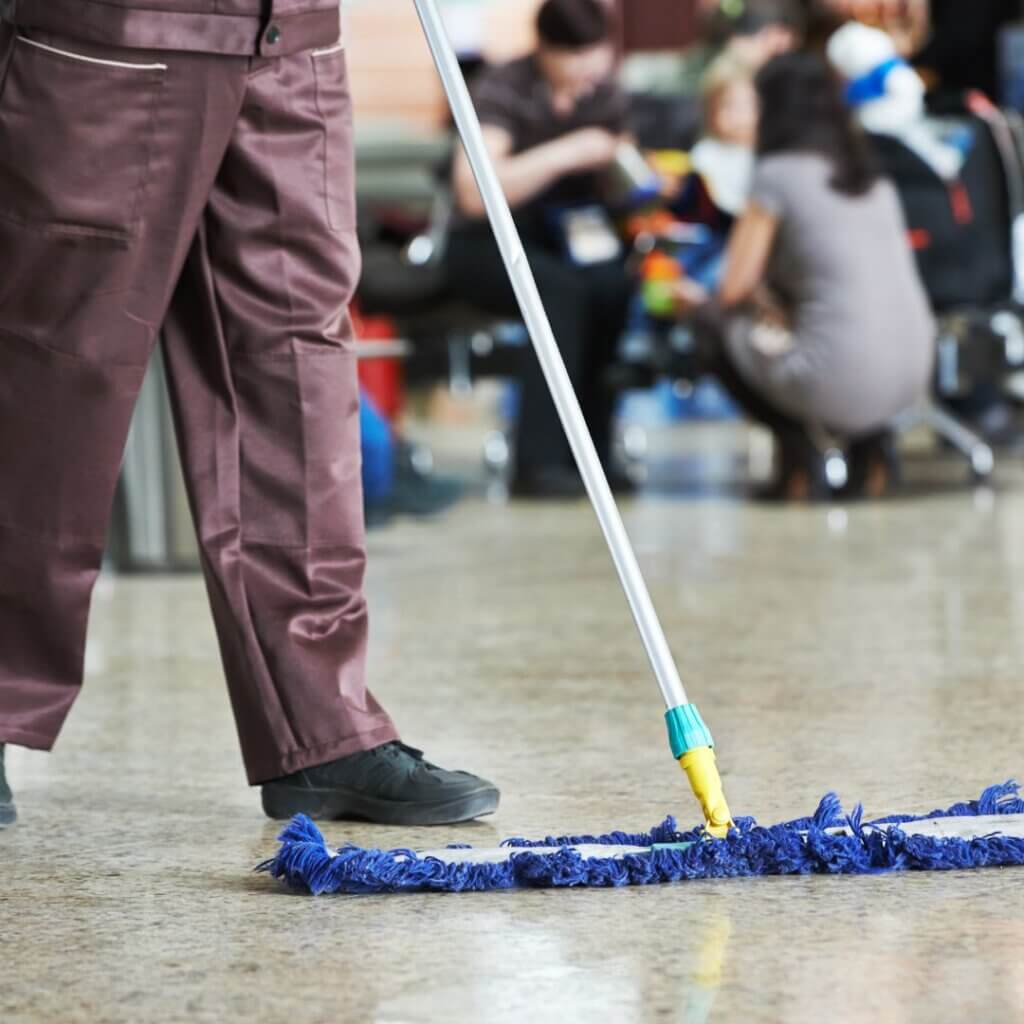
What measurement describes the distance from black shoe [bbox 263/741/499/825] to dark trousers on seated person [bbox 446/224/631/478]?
3.32 m

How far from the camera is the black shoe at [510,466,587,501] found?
5176 mm

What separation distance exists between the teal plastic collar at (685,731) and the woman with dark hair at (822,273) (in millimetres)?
Result: 3215

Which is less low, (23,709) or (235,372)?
(235,372)

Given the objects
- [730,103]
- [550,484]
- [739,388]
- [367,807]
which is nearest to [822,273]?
[739,388]

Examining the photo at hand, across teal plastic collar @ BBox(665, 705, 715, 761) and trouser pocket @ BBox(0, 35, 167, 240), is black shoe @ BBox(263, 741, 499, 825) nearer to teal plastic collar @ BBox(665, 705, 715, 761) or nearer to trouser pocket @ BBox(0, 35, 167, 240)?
teal plastic collar @ BBox(665, 705, 715, 761)

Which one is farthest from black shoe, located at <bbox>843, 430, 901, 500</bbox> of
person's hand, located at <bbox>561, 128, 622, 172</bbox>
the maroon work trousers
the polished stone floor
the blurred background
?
the maroon work trousers

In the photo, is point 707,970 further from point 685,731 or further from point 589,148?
point 589,148

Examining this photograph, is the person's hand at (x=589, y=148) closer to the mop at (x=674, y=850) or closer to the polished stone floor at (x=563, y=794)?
the polished stone floor at (x=563, y=794)

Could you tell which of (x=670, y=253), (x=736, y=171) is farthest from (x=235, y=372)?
(x=736, y=171)

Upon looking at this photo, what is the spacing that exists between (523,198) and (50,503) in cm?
342

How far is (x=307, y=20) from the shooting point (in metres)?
1.86

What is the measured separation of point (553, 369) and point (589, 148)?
11.4ft

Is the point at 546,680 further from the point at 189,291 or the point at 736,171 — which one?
the point at 736,171

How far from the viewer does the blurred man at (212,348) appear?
1784mm
